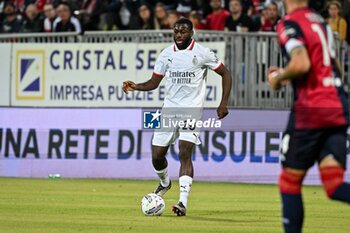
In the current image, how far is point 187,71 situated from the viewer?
50.9 feet

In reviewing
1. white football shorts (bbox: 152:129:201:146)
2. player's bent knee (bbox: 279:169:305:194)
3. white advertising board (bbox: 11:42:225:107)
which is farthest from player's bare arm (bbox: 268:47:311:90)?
white advertising board (bbox: 11:42:225:107)

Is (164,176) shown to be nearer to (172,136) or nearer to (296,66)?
(172,136)

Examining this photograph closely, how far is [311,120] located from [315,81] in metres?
0.34

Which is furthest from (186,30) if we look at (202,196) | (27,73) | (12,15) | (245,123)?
(12,15)

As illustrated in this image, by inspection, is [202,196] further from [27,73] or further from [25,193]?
[27,73]

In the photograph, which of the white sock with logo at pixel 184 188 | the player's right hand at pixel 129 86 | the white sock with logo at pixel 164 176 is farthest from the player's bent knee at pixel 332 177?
the white sock with logo at pixel 164 176

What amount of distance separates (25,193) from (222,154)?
18.2 ft

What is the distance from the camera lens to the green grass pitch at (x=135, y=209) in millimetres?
12945

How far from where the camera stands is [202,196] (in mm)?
18672

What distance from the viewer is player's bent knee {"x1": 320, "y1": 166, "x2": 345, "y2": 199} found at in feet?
30.7

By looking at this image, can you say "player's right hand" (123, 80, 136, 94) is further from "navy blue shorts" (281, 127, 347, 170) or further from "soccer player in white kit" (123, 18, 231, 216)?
"navy blue shorts" (281, 127, 347, 170)

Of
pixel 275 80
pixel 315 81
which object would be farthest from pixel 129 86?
pixel 315 81

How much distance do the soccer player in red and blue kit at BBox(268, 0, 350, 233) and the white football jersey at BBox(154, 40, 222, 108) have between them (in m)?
5.90

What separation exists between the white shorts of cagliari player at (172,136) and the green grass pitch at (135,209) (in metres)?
0.97
